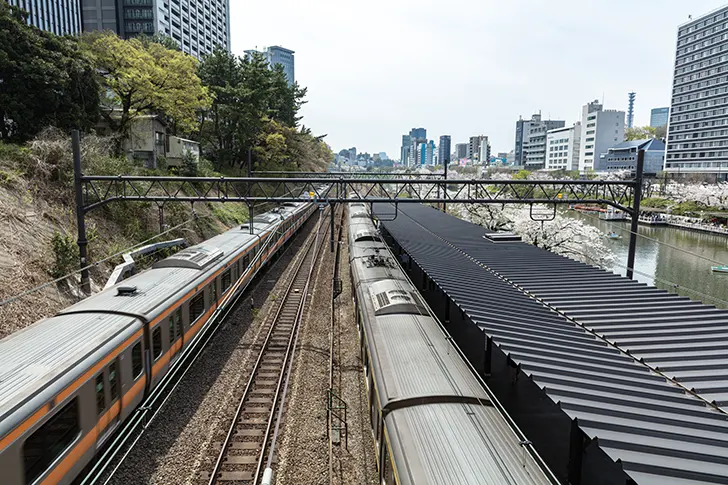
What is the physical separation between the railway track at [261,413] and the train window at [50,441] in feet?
8.25

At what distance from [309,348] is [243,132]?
110 ft

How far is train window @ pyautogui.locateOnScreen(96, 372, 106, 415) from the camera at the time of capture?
24.7 ft

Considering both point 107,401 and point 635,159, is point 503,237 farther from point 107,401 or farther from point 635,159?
point 635,159

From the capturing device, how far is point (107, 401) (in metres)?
7.87

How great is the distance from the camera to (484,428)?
6.23 m

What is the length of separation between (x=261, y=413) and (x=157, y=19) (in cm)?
7814

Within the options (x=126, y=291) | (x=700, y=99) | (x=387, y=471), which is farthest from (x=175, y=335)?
(x=700, y=99)

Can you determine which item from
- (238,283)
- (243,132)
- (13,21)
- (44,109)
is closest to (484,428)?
(238,283)

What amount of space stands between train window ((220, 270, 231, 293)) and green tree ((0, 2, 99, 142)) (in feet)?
46.9

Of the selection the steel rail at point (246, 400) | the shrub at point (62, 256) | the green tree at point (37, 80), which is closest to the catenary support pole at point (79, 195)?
the shrub at point (62, 256)

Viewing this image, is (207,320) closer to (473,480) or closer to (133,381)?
(133,381)

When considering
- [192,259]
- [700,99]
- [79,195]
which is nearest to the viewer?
[192,259]

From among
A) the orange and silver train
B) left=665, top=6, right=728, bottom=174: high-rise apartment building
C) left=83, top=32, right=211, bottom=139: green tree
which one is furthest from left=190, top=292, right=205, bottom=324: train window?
left=665, top=6, right=728, bottom=174: high-rise apartment building

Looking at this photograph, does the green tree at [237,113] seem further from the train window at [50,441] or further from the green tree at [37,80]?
the train window at [50,441]
